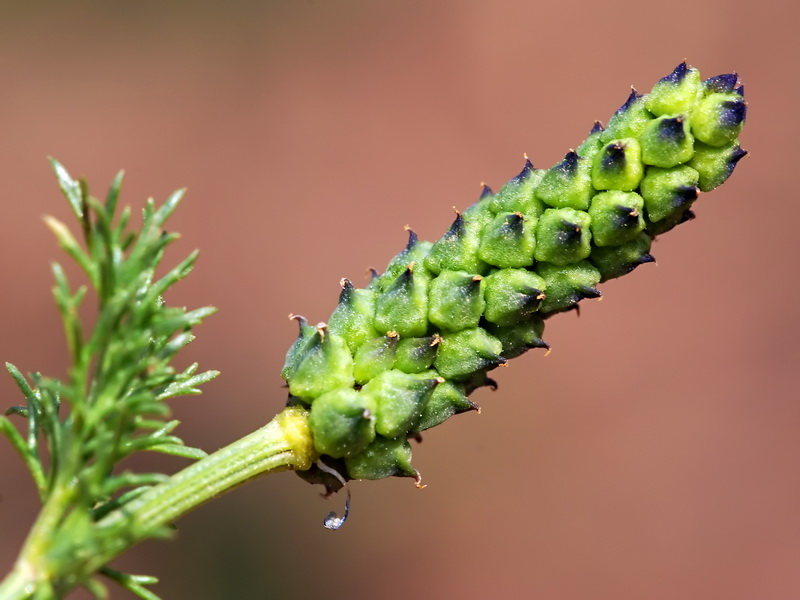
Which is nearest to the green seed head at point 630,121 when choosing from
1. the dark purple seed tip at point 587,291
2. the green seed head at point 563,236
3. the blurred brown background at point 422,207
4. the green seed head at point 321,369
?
the green seed head at point 563,236

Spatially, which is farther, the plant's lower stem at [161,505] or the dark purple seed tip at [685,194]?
the dark purple seed tip at [685,194]

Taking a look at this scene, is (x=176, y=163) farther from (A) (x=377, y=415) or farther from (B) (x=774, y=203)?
(A) (x=377, y=415)

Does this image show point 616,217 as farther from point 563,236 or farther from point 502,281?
point 502,281

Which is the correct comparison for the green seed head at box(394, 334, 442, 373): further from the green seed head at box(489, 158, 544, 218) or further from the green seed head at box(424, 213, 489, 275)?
the green seed head at box(489, 158, 544, 218)

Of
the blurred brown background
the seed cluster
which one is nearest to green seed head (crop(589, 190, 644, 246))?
the seed cluster

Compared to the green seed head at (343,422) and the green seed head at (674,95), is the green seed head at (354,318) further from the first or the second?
the green seed head at (674,95)

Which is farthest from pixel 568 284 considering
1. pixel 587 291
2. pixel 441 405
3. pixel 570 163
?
pixel 441 405
